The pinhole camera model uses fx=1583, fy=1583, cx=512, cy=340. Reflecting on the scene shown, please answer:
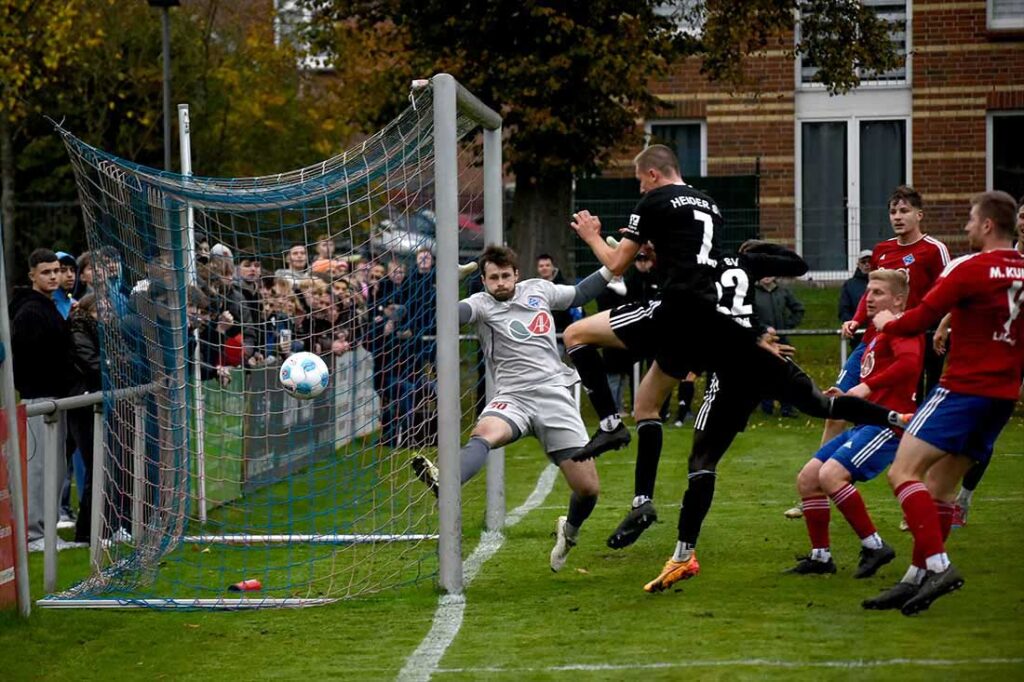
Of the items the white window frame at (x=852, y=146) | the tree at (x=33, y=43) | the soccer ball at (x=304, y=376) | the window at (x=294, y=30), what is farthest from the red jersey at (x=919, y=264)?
the white window frame at (x=852, y=146)

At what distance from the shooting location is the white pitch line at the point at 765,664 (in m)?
6.61

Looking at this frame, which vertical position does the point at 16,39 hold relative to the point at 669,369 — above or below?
above

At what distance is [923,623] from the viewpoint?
7.38 metres

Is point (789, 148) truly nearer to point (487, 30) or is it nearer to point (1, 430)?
point (487, 30)

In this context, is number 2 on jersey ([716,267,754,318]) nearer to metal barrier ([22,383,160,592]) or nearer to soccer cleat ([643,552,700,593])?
soccer cleat ([643,552,700,593])

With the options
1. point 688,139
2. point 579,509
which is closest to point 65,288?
point 579,509

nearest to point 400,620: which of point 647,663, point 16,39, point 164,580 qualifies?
point 647,663

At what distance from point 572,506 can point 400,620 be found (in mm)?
1511

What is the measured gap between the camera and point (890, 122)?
27812 mm

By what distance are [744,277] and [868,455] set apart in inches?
45.7

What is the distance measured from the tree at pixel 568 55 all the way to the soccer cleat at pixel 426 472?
1131 centimetres

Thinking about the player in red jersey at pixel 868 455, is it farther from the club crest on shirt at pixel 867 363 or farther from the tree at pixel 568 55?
the tree at pixel 568 55

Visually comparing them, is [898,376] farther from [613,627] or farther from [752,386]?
[613,627]

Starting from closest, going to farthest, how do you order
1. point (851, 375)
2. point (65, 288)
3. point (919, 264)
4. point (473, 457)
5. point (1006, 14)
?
point (473, 457)
point (851, 375)
point (919, 264)
point (65, 288)
point (1006, 14)
